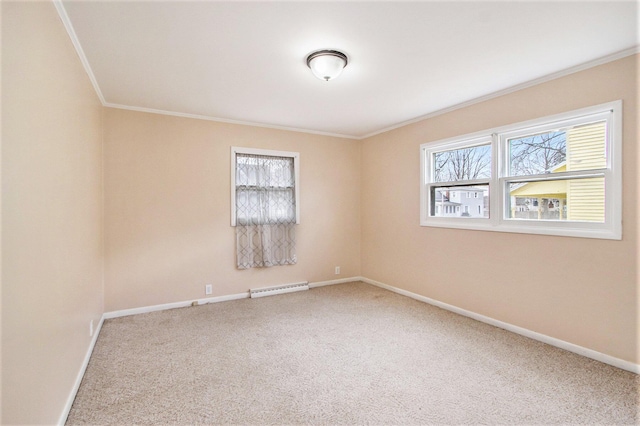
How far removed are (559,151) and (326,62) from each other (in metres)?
2.31

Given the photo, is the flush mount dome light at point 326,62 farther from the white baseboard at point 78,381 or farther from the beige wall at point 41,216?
the white baseboard at point 78,381

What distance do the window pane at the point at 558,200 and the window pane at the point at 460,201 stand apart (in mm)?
306

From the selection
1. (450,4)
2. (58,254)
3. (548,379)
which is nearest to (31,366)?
(58,254)

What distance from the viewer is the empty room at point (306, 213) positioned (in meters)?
1.86

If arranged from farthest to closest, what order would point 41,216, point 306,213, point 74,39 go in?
point 306,213, point 74,39, point 41,216

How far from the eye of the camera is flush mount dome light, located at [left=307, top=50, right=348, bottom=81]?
2.42m

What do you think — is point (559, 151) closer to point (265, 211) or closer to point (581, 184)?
point (581, 184)

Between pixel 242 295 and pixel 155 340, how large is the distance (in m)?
1.48

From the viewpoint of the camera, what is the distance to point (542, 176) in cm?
295

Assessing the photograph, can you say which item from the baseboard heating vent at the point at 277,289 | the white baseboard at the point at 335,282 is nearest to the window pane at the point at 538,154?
the white baseboard at the point at 335,282

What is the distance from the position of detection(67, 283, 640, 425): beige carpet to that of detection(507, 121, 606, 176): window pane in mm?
1654

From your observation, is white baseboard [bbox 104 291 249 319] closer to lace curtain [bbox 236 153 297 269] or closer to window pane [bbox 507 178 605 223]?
lace curtain [bbox 236 153 297 269]

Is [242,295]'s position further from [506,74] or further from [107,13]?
[506,74]

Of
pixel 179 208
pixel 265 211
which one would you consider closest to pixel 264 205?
pixel 265 211
